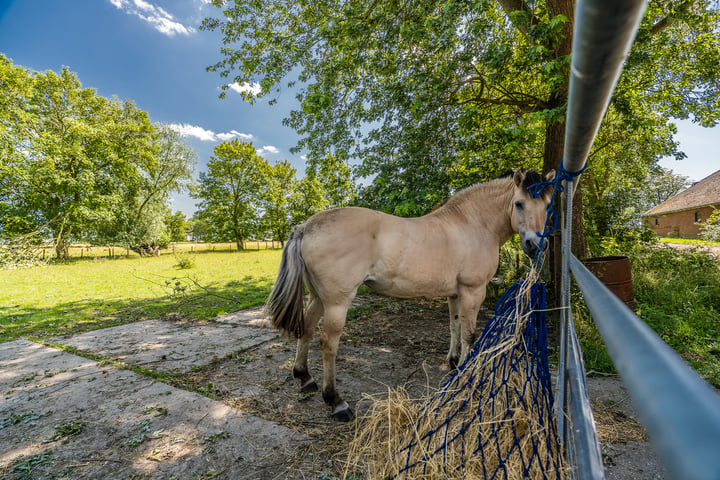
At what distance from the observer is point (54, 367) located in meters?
3.46

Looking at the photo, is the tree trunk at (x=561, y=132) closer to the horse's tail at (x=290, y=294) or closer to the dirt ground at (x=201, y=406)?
the dirt ground at (x=201, y=406)

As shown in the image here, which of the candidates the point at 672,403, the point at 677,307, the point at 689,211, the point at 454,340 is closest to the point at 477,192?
the point at 454,340

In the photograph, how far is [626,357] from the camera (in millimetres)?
350

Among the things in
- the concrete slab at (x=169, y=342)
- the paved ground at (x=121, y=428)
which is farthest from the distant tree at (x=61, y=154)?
the paved ground at (x=121, y=428)

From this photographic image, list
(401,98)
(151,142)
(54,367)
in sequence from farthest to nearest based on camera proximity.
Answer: (151,142) → (401,98) → (54,367)

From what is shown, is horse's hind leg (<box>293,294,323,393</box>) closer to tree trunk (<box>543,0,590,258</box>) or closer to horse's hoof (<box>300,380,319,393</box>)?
horse's hoof (<box>300,380,319,393</box>)

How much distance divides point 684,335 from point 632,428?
2467 millimetres

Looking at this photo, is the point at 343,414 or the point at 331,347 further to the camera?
the point at 331,347

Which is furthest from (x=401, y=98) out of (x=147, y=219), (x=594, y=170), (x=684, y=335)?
(x=147, y=219)

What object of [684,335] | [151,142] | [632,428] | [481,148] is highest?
[151,142]

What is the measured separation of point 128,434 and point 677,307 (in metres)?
7.30

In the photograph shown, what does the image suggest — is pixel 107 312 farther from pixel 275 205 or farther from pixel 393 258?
pixel 275 205

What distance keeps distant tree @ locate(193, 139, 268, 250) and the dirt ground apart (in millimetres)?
25435

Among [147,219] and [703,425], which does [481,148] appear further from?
[147,219]
